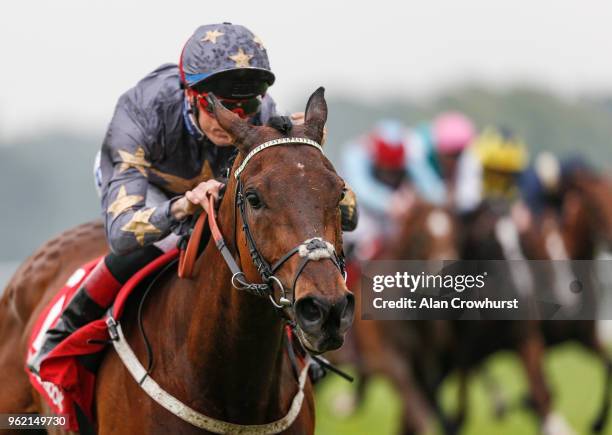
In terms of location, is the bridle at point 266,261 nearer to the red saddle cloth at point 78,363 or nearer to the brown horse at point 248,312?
the brown horse at point 248,312

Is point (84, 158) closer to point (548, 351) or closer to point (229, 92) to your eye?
point (548, 351)

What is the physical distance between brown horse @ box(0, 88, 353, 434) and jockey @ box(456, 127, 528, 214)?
824 cm

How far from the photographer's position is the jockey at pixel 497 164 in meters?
12.7

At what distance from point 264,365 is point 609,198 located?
868 cm

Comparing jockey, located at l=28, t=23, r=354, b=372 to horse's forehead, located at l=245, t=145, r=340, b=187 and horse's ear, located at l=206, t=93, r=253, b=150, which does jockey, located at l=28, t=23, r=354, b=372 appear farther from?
horse's forehead, located at l=245, t=145, r=340, b=187

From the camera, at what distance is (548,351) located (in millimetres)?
12273

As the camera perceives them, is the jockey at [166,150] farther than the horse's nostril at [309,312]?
Yes

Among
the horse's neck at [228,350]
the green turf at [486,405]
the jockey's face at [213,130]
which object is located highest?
the jockey's face at [213,130]

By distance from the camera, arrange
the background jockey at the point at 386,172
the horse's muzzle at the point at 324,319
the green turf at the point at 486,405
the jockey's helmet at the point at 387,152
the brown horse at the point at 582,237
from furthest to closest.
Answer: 1. the jockey's helmet at the point at 387,152
2. the background jockey at the point at 386,172
3. the green turf at the point at 486,405
4. the brown horse at the point at 582,237
5. the horse's muzzle at the point at 324,319

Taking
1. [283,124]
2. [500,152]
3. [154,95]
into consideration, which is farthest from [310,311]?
[500,152]

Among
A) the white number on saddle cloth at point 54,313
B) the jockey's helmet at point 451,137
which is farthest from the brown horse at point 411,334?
the white number on saddle cloth at point 54,313

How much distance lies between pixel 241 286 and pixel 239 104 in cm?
88

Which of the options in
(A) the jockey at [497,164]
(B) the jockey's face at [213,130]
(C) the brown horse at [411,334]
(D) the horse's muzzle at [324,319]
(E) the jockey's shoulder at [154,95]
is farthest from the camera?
(A) the jockey at [497,164]

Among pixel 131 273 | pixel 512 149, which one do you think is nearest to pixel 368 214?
pixel 512 149
